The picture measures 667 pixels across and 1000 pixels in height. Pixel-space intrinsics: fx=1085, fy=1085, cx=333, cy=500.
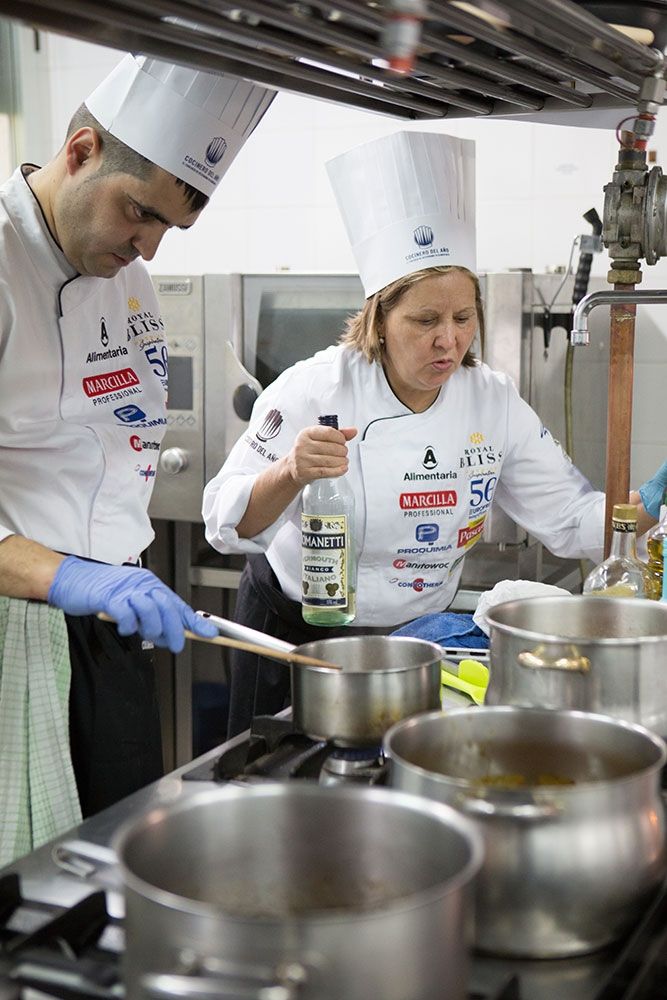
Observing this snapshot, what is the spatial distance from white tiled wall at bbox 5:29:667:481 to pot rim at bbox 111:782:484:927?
220cm

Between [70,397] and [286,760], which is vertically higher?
[70,397]

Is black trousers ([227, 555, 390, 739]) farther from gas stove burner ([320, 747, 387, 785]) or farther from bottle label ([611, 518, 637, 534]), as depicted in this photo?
gas stove burner ([320, 747, 387, 785])

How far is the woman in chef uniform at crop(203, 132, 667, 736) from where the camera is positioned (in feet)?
6.16

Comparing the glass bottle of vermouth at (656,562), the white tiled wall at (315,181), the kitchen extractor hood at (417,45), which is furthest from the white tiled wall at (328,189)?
the glass bottle of vermouth at (656,562)

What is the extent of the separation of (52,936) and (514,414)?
1502 mm

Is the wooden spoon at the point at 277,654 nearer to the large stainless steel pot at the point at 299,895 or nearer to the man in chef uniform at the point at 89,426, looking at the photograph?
the man in chef uniform at the point at 89,426

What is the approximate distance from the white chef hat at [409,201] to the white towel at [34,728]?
2.81ft

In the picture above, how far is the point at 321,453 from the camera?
1.66 metres

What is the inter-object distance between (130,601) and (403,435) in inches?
32.5

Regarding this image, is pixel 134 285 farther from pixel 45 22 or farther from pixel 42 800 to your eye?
pixel 45 22

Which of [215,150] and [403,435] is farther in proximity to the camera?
[403,435]

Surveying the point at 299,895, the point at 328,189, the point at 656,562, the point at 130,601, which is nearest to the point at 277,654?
the point at 130,601

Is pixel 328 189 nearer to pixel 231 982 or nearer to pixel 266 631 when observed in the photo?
pixel 266 631

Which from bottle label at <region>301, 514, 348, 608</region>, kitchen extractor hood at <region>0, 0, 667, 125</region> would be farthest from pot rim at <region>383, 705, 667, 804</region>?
bottle label at <region>301, 514, 348, 608</region>
